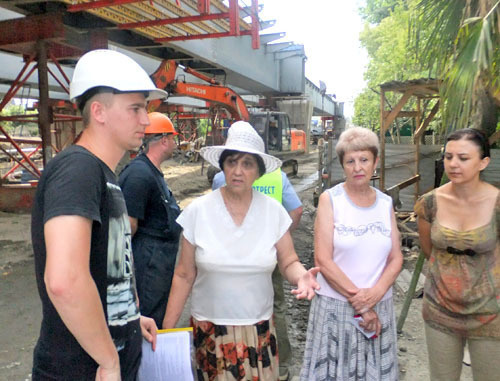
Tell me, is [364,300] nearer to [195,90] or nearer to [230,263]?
[230,263]

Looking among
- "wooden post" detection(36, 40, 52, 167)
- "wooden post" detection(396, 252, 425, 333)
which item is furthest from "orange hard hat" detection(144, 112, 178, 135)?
"wooden post" detection(36, 40, 52, 167)

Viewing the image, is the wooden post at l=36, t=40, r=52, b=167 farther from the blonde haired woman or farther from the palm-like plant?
the blonde haired woman

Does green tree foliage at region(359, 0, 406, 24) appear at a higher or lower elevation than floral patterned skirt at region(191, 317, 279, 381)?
higher

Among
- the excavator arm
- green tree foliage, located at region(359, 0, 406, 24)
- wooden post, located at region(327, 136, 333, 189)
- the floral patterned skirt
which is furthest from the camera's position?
green tree foliage, located at region(359, 0, 406, 24)

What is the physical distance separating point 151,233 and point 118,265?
137cm

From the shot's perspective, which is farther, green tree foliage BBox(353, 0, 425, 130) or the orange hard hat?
green tree foliage BBox(353, 0, 425, 130)

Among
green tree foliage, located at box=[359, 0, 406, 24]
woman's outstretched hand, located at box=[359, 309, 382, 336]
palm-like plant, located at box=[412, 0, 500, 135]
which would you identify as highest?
green tree foliage, located at box=[359, 0, 406, 24]

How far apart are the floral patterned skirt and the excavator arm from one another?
5.56m

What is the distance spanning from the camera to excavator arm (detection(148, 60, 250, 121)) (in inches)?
340

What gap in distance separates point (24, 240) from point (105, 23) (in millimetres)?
3997

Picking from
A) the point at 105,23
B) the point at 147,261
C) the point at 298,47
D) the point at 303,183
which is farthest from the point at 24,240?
the point at 298,47

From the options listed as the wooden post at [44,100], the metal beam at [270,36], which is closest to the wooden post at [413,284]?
the wooden post at [44,100]

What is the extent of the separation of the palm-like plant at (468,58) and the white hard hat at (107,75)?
9.71 ft

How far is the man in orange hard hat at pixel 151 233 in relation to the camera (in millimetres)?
2654
